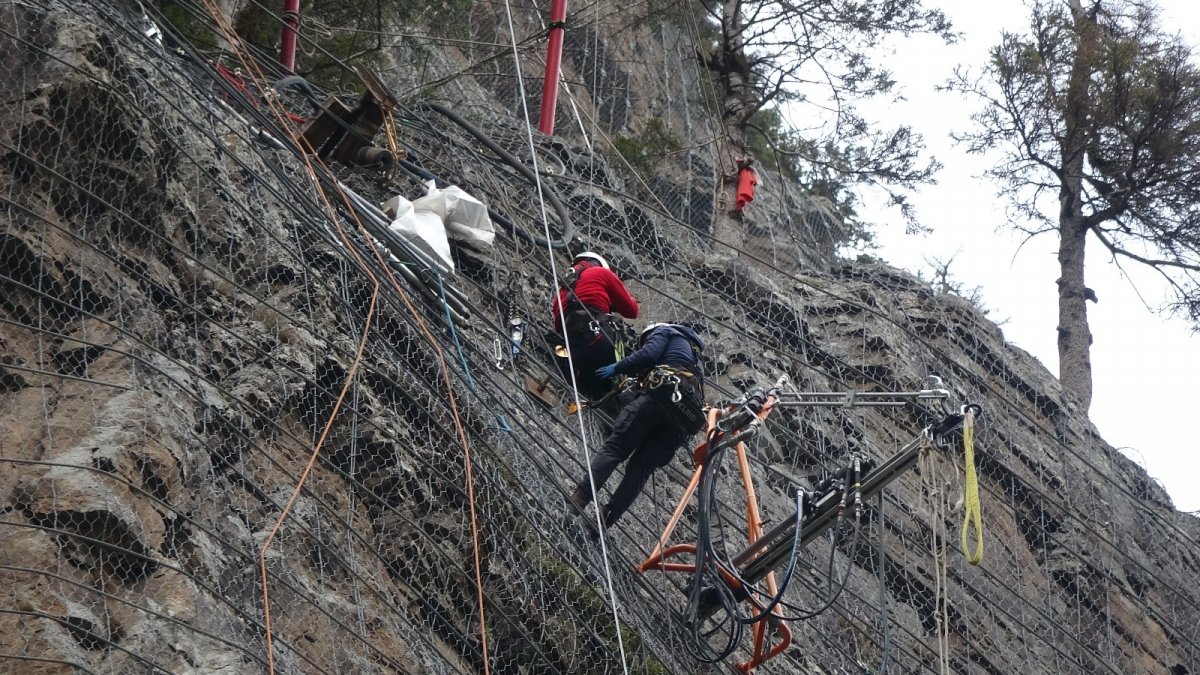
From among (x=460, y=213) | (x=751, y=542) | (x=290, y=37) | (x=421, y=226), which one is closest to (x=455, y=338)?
(x=421, y=226)

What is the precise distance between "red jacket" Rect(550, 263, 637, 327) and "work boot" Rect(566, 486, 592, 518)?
3.16 ft

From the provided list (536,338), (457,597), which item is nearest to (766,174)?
(536,338)

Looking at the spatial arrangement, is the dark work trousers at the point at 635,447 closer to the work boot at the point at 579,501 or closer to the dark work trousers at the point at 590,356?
the work boot at the point at 579,501

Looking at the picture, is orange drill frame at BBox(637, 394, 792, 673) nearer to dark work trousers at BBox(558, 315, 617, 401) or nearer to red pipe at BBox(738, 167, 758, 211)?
dark work trousers at BBox(558, 315, 617, 401)

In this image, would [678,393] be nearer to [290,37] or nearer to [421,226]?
[421,226]

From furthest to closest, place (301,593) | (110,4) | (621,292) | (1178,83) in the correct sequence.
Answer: (1178,83)
(621,292)
(110,4)
(301,593)

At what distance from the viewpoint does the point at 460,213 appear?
8.32 metres

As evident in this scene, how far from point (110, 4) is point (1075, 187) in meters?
9.82

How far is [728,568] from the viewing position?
6660 millimetres

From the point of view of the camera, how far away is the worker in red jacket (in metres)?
7.55

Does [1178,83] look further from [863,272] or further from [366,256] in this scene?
[366,256]

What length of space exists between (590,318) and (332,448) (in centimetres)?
165

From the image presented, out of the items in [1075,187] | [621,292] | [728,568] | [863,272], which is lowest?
[728,568]

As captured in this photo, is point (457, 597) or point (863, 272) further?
point (863, 272)
